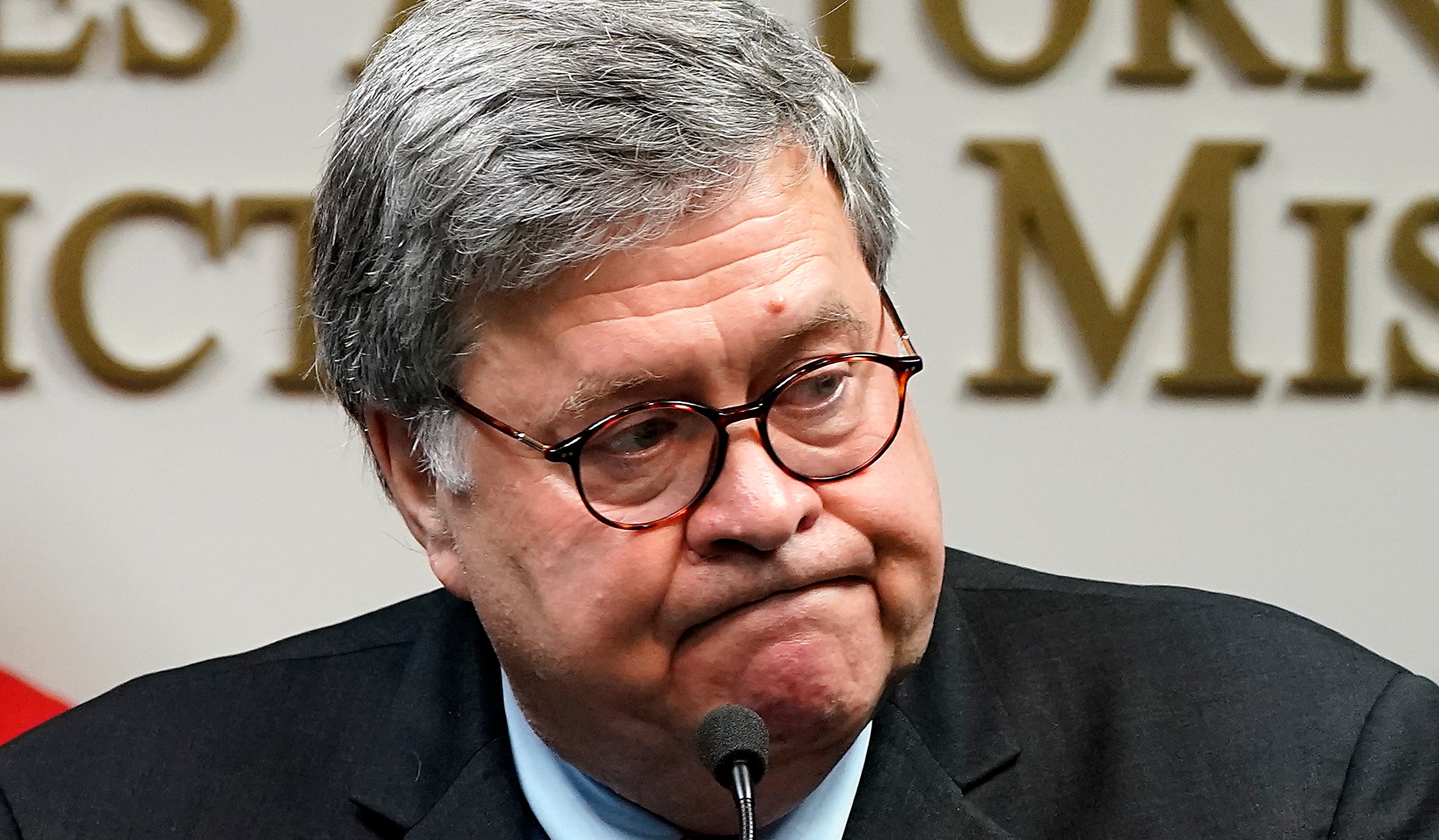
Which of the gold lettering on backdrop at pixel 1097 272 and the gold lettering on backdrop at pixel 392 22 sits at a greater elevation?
the gold lettering on backdrop at pixel 392 22

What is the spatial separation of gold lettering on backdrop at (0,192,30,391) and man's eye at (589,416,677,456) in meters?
1.50

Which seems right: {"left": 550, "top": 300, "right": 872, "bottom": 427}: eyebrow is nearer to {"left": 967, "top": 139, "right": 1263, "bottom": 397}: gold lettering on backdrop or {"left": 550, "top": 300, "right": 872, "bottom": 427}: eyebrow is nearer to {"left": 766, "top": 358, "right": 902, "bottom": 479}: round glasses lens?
{"left": 766, "top": 358, "right": 902, "bottom": 479}: round glasses lens

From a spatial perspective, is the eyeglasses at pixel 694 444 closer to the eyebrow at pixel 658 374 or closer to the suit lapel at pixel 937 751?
the eyebrow at pixel 658 374

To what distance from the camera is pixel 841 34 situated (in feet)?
7.85

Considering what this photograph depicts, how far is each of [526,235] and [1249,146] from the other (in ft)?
5.25

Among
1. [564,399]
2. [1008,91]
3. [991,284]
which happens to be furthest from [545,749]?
[1008,91]

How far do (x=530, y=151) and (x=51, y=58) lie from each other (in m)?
1.48

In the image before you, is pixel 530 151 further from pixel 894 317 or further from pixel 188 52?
pixel 188 52

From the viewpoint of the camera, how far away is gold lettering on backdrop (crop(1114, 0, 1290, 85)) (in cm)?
239

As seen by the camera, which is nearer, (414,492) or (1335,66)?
(414,492)

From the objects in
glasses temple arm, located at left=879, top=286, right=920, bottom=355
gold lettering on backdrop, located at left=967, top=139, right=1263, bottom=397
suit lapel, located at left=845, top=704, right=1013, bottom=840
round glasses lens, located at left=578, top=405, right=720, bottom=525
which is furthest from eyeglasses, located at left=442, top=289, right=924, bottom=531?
gold lettering on backdrop, located at left=967, top=139, right=1263, bottom=397

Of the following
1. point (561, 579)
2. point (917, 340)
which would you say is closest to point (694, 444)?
point (561, 579)

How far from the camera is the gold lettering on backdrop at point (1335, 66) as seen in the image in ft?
7.97

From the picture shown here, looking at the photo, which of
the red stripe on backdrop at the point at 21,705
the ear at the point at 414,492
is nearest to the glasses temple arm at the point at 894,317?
the ear at the point at 414,492
